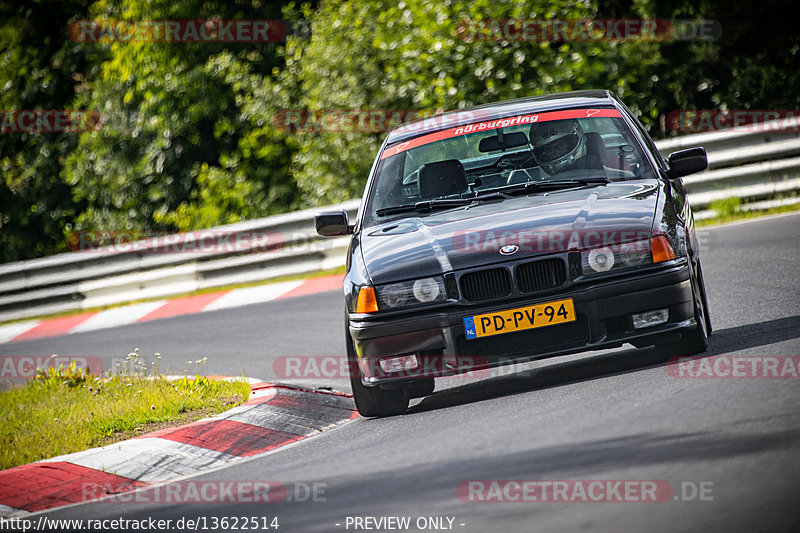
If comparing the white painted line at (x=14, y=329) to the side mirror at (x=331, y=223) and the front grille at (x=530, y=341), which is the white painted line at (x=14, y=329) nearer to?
the side mirror at (x=331, y=223)

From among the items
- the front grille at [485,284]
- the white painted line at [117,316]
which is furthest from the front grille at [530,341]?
the white painted line at [117,316]

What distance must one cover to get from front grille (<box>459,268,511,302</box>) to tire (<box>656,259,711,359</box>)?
1.00 meters

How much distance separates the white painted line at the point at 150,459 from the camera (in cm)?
607

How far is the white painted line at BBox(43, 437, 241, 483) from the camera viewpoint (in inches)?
239

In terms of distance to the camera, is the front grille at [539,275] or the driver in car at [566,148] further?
the driver in car at [566,148]

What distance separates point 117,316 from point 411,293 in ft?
31.4

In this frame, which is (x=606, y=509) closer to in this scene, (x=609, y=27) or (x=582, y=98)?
(x=582, y=98)

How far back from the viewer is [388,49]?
1653 cm

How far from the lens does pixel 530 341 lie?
19.2 feet

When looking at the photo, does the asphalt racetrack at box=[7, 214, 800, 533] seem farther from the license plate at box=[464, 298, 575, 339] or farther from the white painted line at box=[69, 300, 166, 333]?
the white painted line at box=[69, 300, 166, 333]

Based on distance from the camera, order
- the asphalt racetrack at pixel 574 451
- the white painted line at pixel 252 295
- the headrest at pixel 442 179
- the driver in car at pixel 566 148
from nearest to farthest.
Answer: the asphalt racetrack at pixel 574 451, the driver in car at pixel 566 148, the headrest at pixel 442 179, the white painted line at pixel 252 295

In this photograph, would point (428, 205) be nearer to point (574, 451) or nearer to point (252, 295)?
point (574, 451)

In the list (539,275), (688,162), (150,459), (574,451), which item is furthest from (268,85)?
(574,451)

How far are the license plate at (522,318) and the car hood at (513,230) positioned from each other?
0.91 ft
